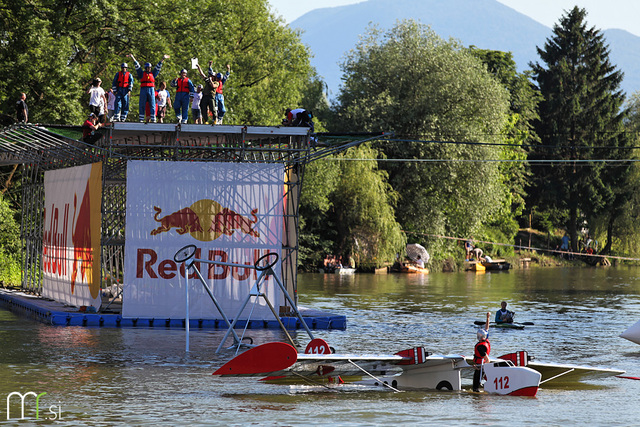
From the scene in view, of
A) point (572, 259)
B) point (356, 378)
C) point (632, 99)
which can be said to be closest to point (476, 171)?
point (572, 259)

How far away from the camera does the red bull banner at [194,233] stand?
86.4 ft

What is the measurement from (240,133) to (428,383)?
36.1 ft

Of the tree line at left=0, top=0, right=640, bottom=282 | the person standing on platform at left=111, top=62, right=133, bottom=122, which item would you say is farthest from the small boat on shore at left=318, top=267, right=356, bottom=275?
the person standing on platform at left=111, top=62, right=133, bottom=122

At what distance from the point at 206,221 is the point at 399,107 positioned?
40.4m

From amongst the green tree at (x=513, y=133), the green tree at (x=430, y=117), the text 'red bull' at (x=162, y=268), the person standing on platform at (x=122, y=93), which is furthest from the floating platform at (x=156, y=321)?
the green tree at (x=513, y=133)

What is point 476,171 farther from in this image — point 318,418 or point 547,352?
point 318,418

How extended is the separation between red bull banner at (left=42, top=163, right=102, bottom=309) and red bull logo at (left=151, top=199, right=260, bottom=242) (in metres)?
2.36

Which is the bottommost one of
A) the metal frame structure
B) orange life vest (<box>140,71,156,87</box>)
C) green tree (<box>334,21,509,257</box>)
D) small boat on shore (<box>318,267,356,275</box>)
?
small boat on shore (<box>318,267,356,275</box>)

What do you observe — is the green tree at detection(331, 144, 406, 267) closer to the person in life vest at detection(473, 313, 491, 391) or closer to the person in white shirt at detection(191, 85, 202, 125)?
the person in white shirt at detection(191, 85, 202, 125)

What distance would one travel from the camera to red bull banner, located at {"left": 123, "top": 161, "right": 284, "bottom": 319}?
86.4 feet

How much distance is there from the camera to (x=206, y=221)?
2653cm

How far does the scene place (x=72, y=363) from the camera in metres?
20.5

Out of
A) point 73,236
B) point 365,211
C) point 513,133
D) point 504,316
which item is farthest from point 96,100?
point 513,133

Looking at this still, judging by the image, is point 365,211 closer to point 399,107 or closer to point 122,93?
point 399,107
